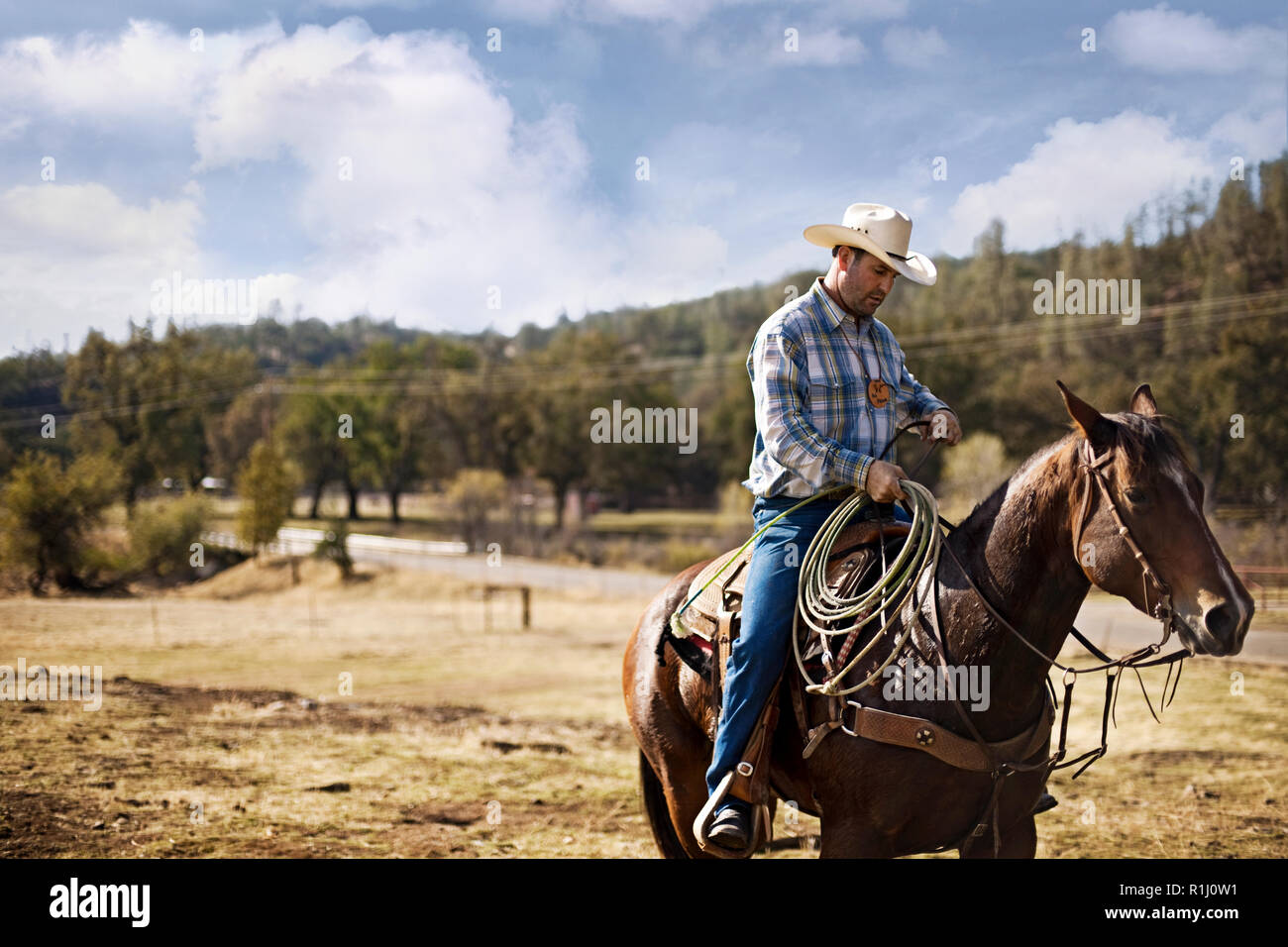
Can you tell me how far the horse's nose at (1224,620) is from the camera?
3000 millimetres

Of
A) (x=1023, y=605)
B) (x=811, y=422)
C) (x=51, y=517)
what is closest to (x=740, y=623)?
(x=811, y=422)

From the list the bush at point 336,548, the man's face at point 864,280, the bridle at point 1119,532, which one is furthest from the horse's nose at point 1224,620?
the bush at point 336,548

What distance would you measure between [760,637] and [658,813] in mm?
1605

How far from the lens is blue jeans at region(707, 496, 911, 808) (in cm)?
390

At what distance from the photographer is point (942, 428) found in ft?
13.0

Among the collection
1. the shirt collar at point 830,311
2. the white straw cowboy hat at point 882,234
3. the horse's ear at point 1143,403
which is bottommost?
the horse's ear at point 1143,403

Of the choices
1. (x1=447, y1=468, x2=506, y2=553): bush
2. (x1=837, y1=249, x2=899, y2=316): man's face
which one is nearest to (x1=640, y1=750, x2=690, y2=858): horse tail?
(x1=837, y1=249, x2=899, y2=316): man's face

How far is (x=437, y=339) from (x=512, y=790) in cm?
6462

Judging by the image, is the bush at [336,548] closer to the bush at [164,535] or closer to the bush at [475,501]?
the bush at [164,535]

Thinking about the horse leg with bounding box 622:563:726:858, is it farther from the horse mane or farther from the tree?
the tree

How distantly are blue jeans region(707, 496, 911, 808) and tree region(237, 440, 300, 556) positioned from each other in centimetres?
3282

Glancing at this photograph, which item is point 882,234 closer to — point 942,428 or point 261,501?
point 942,428

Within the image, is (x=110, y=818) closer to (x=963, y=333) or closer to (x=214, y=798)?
(x=214, y=798)
